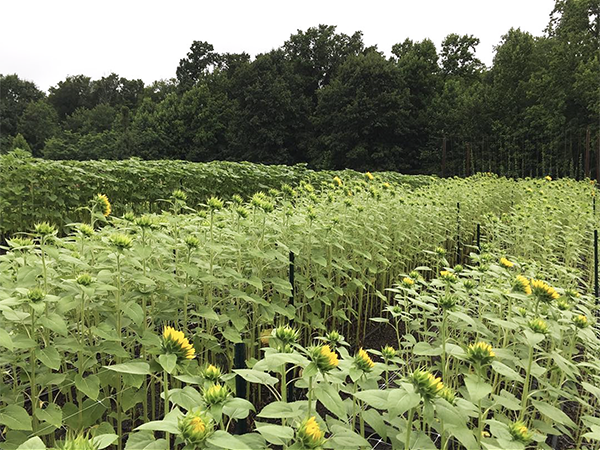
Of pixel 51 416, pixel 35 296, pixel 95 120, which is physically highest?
pixel 95 120

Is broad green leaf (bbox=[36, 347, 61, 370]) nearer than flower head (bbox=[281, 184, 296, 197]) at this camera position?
Yes

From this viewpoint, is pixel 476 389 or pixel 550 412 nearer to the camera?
pixel 476 389

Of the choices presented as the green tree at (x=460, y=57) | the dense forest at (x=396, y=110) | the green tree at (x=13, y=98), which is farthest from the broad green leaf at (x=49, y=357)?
the green tree at (x=13, y=98)

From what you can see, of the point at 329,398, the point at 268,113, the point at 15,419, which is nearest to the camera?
the point at 329,398

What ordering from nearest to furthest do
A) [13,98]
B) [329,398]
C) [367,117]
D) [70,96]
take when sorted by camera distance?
[329,398] → [367,117] → [13,98] → [70,96]

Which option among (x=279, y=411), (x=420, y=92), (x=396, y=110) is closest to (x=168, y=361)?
(x=279, y=411)

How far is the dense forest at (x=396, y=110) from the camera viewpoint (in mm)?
20719

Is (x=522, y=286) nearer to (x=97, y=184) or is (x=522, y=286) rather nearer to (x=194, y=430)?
(x=194, y=430)

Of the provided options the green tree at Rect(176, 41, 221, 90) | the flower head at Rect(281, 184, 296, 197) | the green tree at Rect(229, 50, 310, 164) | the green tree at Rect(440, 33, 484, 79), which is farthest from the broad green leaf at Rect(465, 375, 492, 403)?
the green tree at Rect(176, 41, 221, 90)

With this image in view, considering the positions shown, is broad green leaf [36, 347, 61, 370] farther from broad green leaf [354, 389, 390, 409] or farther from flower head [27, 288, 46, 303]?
broad green leaf [354, 389, 390, 409]

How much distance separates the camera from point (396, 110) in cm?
2481

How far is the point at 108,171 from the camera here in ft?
19.8

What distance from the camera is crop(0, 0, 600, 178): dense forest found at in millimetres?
20719

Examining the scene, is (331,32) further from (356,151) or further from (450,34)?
(356,151)
